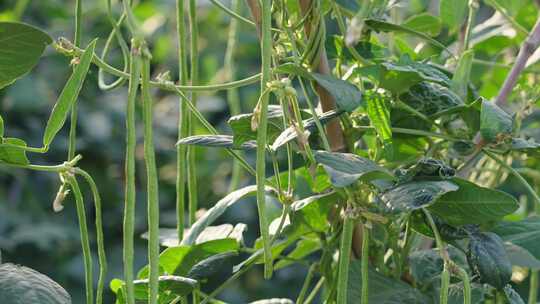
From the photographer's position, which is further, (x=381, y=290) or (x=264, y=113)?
(x=381, y=290)

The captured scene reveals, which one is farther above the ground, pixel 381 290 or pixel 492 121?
pixel 492 121

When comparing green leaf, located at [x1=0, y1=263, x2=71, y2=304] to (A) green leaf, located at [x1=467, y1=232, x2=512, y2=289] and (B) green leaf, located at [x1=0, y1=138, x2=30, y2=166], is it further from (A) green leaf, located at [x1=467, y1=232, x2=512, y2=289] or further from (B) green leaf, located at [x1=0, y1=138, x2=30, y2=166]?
(A) green leaf, located at [x1=467, y1=232, x2=512, y2=289]

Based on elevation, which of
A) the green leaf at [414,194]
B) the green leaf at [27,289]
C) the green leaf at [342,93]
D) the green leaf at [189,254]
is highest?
the green leaf at [342,93]

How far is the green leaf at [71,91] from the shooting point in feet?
1.54

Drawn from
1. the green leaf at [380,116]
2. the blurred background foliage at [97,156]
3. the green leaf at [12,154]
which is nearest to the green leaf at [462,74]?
the green leaf at [380,116]

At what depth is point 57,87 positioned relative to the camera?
6.30 ft

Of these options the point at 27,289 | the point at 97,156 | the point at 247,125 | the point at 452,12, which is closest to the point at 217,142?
the point at 247,125

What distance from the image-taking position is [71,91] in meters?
0.48

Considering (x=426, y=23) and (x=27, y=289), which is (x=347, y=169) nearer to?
(x=27, y=289)

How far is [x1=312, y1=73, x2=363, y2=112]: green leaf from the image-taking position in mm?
507

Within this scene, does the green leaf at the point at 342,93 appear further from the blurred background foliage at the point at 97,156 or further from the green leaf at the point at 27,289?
the blurred background foliage at the point at 97,156

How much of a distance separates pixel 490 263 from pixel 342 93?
12cm

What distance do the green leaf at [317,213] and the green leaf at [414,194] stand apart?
0.06 m

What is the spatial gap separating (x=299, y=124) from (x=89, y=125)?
1488 millimetres
